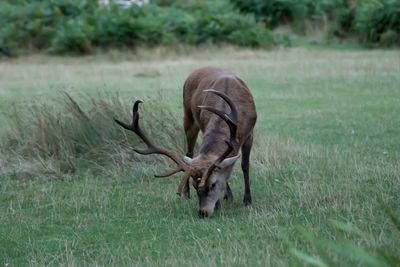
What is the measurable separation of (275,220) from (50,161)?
419 cm

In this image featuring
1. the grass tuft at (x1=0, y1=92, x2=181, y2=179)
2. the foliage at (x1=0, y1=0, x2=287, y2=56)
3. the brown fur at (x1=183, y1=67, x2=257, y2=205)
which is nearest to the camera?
the brown fur at (x1=183, y1=67, x2=257, y2=205)

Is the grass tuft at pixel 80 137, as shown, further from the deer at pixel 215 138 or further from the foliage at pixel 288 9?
the foliage at pixel 288 9

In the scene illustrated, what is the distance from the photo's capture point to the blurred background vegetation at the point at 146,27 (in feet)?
94.9

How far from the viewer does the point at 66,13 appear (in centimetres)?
3128

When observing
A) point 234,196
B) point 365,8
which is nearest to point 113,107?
point 234,196

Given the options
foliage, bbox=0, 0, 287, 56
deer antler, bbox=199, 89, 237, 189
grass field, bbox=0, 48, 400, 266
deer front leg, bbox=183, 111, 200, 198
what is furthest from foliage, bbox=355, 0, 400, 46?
deer antler, bbox=199, 89, 237, 189

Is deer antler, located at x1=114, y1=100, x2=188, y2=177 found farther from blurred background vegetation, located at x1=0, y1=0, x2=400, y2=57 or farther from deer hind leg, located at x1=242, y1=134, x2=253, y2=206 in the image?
blurred background vegetation, located at x1=0, y1=0, x2=400, y2=57

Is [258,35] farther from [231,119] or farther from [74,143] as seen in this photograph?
[231,119]

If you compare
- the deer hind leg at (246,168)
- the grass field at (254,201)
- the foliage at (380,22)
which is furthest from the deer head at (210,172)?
the foliage at (380,22)

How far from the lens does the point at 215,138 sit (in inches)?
320

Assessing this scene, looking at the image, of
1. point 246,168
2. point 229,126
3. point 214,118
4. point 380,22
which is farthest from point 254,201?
point 380,22

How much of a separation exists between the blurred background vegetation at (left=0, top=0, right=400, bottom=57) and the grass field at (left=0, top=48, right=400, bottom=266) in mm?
12030

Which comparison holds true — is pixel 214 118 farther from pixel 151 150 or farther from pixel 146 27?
pixel 146 27

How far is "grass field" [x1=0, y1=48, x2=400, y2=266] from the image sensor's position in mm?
6461
